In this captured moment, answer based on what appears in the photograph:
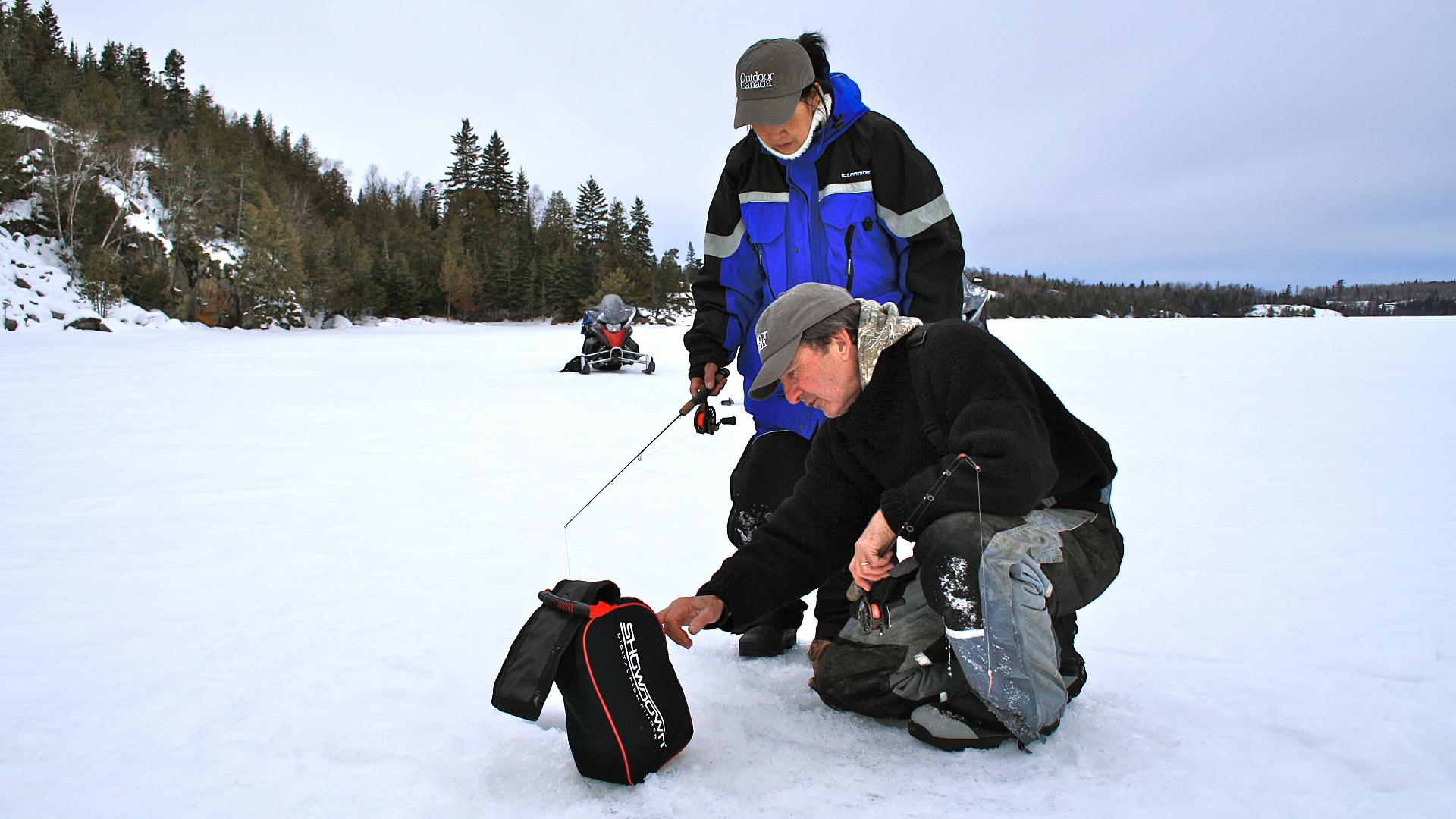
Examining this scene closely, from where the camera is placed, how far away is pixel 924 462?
182 cm

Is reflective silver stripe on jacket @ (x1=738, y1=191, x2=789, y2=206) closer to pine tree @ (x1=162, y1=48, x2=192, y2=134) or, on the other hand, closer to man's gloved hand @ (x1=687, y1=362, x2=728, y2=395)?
man's gloved hand @ (x1=687, y1=362, x2=728, y2=395)

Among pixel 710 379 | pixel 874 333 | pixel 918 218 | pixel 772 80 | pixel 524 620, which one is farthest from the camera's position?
pixel 710 379

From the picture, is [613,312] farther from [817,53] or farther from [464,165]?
[464,165]

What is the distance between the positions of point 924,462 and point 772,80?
3.91 feet

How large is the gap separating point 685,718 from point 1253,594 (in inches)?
86.3

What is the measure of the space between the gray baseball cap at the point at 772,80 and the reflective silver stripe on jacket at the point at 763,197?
0.98 feet

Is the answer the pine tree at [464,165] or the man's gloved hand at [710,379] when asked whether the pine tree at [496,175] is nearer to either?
the pine tree at [464,165]

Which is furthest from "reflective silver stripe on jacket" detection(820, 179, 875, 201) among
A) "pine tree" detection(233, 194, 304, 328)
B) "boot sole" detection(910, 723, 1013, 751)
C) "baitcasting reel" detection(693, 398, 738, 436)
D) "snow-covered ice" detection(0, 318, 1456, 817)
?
"pine tree" detection(233, 194, 304, 328)

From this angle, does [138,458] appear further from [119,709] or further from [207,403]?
[119,709]

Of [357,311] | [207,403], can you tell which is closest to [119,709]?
[207,403]


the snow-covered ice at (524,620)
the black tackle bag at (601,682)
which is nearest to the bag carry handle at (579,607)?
the black tackle bag at (601,682)

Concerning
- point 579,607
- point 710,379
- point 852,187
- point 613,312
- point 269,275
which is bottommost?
point 579,607

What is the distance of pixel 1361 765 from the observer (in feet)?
5.33

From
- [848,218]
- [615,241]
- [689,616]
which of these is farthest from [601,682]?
[615,241]
